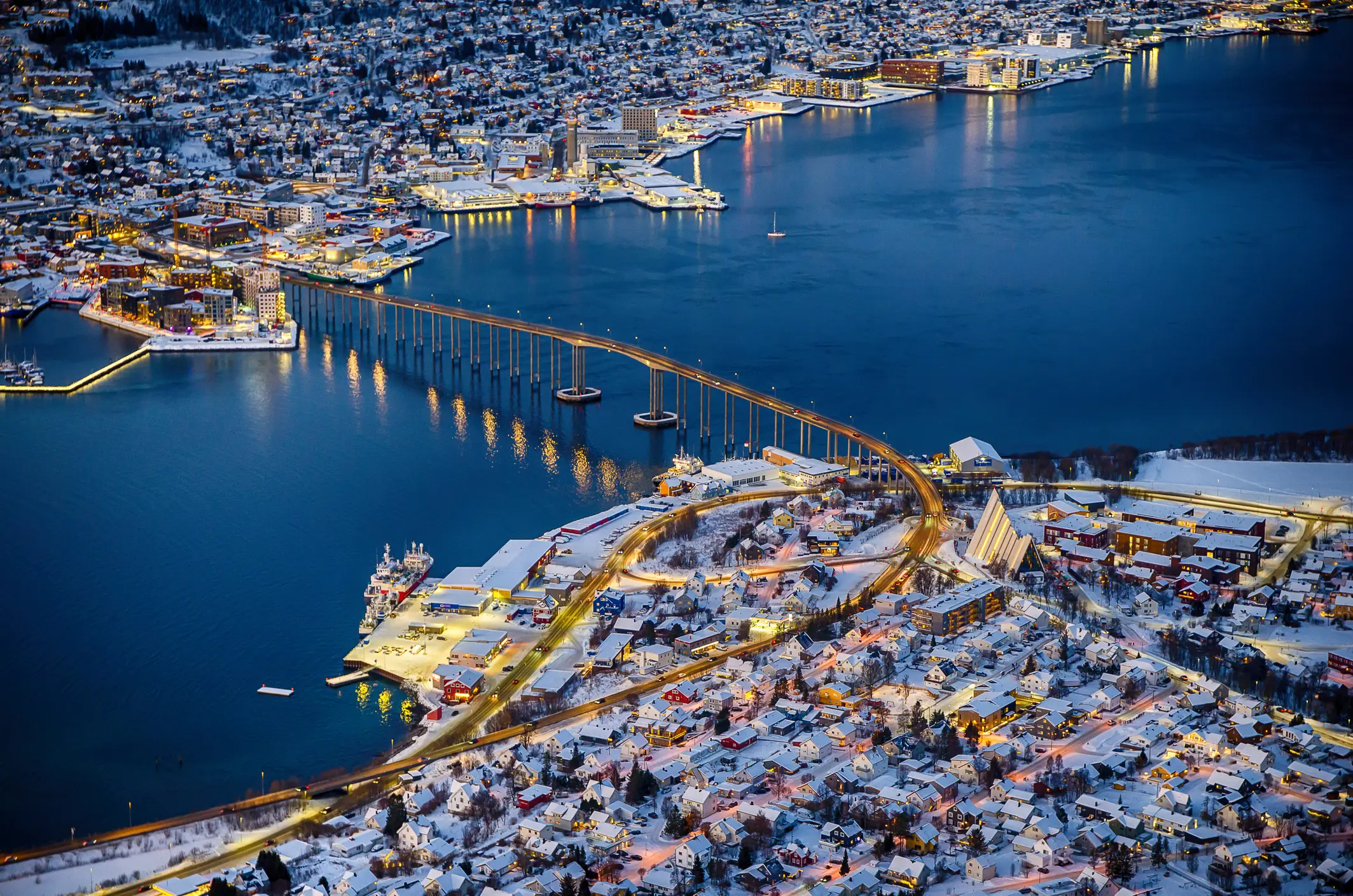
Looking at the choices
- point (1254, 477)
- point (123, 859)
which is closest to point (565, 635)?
point (123, 859)

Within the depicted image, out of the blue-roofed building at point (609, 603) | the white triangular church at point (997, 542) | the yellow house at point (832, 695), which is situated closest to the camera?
the yellow house at point (832, 695)

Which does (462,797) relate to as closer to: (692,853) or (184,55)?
(692,853)

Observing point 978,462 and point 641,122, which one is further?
point 641,122

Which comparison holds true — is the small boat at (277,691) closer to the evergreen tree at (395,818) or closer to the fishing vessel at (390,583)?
the fishing vessel at (390,583)

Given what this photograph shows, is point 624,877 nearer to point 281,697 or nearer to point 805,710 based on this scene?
point 805,710

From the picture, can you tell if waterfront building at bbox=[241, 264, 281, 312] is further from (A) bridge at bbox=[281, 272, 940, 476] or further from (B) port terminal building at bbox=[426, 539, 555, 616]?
(B) port terminal building at bbox=[426, 539, 555, 616]

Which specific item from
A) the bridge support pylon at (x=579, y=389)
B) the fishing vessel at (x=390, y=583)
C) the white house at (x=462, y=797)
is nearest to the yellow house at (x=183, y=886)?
the white house at (x=462, y=797)
